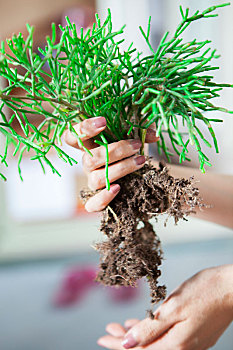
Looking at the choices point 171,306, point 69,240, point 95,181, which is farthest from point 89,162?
point 69,240

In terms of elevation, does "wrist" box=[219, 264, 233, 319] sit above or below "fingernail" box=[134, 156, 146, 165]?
below

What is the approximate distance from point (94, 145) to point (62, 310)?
138 centimetres

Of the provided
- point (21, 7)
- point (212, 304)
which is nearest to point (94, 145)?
point (212, 304)

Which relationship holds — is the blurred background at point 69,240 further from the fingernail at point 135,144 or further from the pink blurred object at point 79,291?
the fingernail at point 135,144

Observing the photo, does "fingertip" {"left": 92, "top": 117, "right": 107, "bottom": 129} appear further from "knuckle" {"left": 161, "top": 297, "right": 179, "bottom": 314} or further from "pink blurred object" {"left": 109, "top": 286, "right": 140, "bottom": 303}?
"pink blurred object" {"left": 109, "top": 286, "right": 140, "bottom": 303}

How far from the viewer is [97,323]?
5.44 feet

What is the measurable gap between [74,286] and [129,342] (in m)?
1.32

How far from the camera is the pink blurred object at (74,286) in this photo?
1.79 m

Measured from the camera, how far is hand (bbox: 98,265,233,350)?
61cm

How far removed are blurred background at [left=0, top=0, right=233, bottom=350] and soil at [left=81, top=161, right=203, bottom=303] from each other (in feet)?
1.25

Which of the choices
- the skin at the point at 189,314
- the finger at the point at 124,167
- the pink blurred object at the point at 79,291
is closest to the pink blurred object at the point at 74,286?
the pink blurred object at the point at 79,291

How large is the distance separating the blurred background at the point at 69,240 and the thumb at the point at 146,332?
394 mm

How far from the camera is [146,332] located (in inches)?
24.4

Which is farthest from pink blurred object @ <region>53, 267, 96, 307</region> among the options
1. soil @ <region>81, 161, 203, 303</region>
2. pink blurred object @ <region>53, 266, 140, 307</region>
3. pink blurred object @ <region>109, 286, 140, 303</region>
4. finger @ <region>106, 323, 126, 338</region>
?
soil @ <region>81, 161, 203, 303</region>
